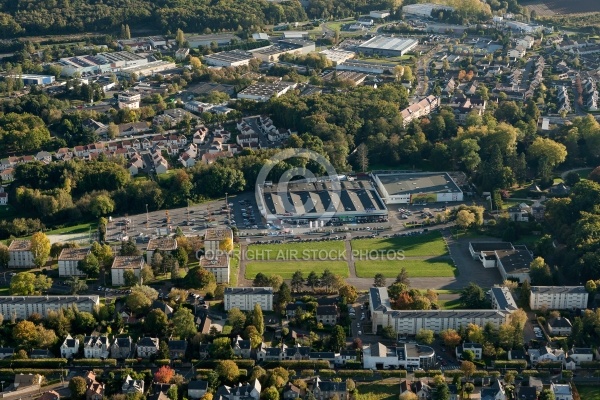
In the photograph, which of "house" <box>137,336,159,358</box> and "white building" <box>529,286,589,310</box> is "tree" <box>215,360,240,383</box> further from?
"white building" <box>529,286,589,310</box>

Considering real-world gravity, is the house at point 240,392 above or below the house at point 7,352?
below

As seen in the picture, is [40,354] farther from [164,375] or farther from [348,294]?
[348,294]

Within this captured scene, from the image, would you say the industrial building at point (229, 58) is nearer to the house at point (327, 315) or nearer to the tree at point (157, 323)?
the house at point (327, 315)

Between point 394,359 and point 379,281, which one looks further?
point 379,281

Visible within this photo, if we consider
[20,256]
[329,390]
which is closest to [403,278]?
[329,390]

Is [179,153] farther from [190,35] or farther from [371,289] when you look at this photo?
[190,35]


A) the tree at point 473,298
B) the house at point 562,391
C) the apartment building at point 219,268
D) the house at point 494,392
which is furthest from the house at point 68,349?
the house at point 562,391
